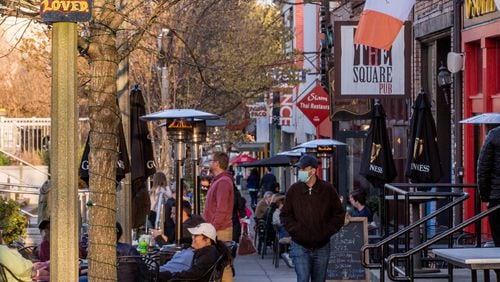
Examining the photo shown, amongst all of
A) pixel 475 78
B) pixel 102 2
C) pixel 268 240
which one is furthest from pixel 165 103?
pixel 102 2

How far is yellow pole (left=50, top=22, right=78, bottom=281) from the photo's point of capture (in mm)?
5859

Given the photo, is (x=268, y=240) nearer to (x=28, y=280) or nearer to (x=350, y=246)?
(x=350, y=246)

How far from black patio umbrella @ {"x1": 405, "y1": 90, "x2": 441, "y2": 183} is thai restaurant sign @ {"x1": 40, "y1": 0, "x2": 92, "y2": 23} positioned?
10.3m

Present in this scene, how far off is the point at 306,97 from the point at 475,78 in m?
11.7

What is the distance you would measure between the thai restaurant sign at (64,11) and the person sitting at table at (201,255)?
18.1 ft

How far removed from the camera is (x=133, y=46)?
8562mm

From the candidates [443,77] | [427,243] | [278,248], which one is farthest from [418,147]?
[427,243]

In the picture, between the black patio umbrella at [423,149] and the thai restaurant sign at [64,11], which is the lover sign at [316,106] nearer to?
the black patio umbrella at [423,149]

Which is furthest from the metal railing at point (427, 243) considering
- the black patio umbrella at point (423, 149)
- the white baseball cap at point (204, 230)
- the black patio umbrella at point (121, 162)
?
the black patio umbrella at point (423, 149)

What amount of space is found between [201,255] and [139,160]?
4.47m

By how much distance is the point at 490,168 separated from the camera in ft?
34.6

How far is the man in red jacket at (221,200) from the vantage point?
48.3 feet

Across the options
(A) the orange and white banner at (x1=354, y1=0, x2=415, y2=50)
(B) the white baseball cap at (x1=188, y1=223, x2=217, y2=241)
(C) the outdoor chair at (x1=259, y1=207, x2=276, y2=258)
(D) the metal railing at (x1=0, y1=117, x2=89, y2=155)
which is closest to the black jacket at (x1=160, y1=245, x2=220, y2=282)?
(B) the white baseball cap at (x1=188, y1=223, x2=217, y2=241)

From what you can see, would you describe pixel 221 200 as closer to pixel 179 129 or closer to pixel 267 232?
pixel 179 129
